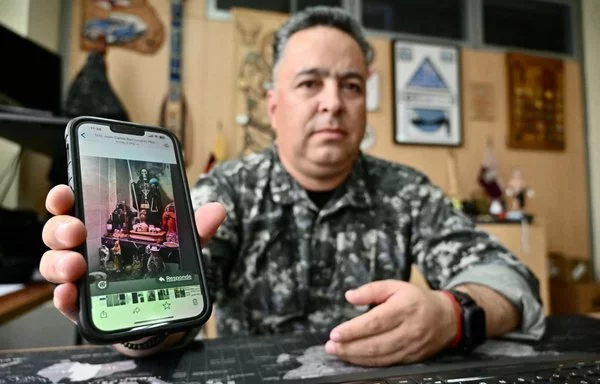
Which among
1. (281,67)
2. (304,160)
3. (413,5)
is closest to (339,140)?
(304,160)

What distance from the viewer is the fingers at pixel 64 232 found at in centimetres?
31

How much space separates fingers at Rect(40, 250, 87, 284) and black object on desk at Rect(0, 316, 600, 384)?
0.12m

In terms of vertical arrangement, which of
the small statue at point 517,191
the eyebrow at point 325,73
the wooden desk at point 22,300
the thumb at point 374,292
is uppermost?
the eyebrow at point 325,73

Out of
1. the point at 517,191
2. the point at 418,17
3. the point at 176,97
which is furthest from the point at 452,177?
the point at 176,97

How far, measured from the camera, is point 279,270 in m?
0.74

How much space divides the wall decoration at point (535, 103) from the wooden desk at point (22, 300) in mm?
2342

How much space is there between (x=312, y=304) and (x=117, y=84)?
1557 mm

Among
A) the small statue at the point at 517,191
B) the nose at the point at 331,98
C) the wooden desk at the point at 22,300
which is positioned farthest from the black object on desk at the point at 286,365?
the small statue at the point at 517,191

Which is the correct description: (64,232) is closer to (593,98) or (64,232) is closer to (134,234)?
(134,234)

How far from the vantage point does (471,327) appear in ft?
1.52

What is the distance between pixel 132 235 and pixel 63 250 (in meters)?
0.05

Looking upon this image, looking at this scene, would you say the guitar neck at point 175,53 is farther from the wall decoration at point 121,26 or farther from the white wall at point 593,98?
the white wall at point 593,98

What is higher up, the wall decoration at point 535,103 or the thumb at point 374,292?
the wall decoration at point 535,103

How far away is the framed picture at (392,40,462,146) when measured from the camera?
83.8 inches
